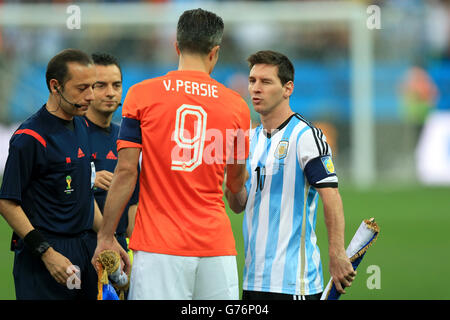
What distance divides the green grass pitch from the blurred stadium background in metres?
1.01

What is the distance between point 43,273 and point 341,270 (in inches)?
69.3

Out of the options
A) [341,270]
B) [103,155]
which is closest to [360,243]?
[341,270]

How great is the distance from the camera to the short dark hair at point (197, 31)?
3756mm

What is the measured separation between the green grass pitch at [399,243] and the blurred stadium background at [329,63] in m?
1.01

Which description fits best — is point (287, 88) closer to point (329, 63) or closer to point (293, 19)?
point (293, 19)

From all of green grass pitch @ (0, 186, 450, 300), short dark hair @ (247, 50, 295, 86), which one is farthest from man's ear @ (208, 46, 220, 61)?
green grass pitch @ (0, 186, 450, 300)

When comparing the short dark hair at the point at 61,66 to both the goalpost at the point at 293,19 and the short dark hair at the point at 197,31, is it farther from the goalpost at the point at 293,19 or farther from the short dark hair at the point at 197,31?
the goalpost at the point at 293,19

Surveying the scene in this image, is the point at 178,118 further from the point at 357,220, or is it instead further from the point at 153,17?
the point at 153,17

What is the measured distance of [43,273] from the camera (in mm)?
4125

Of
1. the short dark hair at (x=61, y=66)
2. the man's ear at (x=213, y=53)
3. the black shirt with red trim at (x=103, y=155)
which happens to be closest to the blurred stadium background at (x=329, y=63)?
the black shirt with red trim at (x=103, y=155)

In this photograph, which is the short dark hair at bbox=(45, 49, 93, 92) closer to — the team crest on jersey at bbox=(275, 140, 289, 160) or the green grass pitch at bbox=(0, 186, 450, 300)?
the team crest on jersey at bbox=(275, 140, 289, 160)

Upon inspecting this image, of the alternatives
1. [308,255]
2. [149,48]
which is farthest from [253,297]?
[149,48]

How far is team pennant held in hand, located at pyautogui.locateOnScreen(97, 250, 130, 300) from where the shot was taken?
3.77 metres
